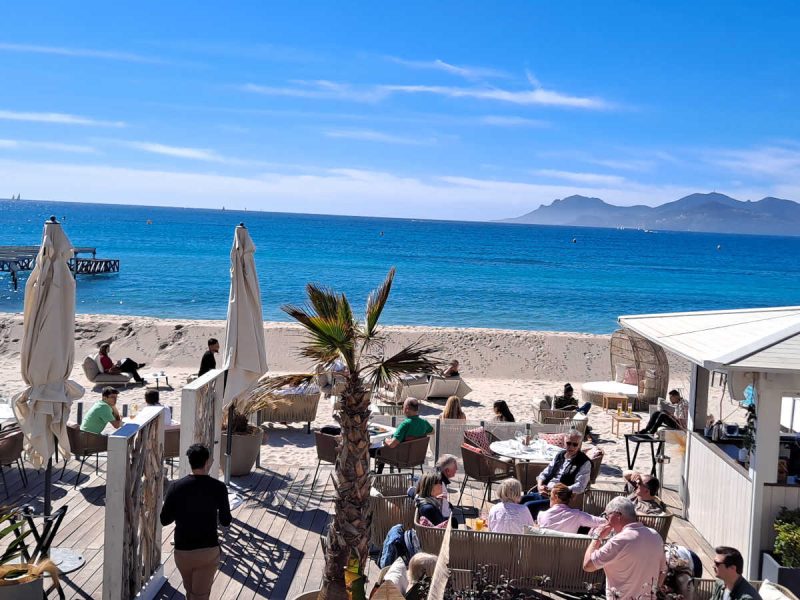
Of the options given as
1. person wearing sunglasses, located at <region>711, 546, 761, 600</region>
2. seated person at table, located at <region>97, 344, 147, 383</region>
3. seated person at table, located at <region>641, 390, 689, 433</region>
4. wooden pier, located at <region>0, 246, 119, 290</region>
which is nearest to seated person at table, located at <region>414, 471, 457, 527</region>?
person wearing sunglasses, located at <region>711, 546, 761, 600</region>

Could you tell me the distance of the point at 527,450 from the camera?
930cm

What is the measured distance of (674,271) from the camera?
86.6 m

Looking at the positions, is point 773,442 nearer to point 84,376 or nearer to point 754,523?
point 754,523

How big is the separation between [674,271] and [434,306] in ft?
161

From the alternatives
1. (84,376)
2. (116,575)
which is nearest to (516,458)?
(116,575)

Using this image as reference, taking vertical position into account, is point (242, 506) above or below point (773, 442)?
below

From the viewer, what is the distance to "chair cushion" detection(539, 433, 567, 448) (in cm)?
989

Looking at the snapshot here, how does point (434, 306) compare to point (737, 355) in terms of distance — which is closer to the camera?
point (737, 355)

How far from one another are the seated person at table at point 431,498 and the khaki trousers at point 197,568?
5.86 ft

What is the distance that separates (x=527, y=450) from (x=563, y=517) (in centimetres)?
260

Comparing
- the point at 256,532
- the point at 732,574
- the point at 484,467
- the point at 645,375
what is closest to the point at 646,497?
the point at 732,574

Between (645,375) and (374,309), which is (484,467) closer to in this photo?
(374,309)

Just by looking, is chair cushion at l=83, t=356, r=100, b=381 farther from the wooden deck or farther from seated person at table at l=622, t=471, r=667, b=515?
seated person at table at l=622, t=471, r=667, b=515

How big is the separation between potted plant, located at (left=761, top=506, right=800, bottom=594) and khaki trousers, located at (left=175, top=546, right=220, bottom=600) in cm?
416
